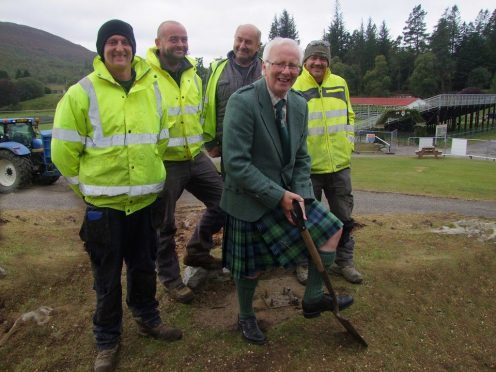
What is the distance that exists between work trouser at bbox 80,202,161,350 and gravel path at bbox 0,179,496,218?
5574 millimetres

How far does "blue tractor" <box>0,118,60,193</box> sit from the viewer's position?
12.9 meters

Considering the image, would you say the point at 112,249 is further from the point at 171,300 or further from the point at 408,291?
the point at 408,291

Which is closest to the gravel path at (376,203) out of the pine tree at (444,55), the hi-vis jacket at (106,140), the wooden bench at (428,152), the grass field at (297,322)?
the grass field at (297,322)

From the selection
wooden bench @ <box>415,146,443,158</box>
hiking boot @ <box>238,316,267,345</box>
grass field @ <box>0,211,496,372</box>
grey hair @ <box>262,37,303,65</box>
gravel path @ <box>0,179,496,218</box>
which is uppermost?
grey hair @ <box>262,37,303,65</box>

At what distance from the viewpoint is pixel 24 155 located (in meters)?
13.1

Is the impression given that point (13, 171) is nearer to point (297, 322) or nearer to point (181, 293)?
point (181, 293)

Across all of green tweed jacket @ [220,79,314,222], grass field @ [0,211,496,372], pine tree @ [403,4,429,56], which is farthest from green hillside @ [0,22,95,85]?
green tweed jacket @ [220,79,314,222]

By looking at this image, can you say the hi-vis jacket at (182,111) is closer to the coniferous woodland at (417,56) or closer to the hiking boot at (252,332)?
the hiking boot at (252,332)

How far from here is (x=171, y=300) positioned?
404 cm

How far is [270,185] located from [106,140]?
1159mm

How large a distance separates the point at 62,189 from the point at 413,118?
4254 centimetres

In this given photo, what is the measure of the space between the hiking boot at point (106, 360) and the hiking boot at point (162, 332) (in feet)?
1.01

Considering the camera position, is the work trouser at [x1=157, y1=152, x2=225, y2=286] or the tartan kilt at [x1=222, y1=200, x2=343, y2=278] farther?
the work trouser at [x1=157, y1=152, x2=225, y2=286]

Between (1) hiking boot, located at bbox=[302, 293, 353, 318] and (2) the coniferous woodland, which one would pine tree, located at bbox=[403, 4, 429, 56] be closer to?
(2) the coniferous woodland
